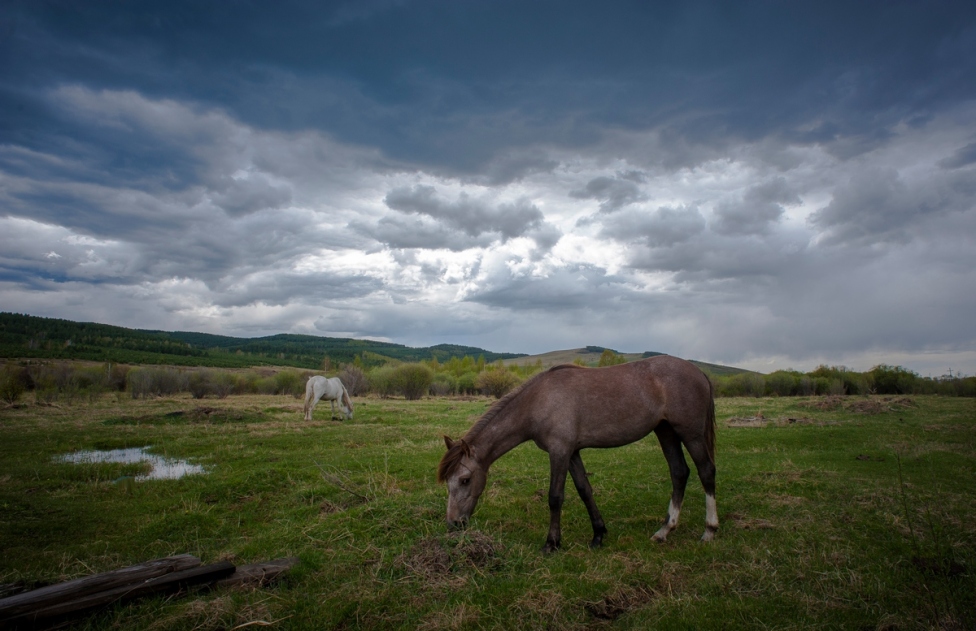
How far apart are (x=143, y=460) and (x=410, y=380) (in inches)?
1777

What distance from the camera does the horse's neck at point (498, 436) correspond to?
670 cm

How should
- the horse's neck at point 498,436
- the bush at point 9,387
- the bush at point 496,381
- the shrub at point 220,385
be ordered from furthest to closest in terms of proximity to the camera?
the bush at point 496,381, the shrub at point 220,385, the bush at point 9,387, the horse's neck at point 498,436

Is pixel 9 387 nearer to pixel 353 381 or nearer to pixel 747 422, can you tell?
pixel 353 381

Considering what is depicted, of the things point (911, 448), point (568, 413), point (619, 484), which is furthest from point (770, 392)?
point (568, 413)

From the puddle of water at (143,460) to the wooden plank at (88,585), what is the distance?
6920 mm

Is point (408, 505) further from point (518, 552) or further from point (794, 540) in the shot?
point (794, 540)

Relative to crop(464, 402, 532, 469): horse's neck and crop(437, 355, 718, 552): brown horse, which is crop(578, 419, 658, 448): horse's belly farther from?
crop(464, 402, 532, 469): horse's neck

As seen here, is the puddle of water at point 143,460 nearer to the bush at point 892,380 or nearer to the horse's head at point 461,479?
the horse's head at point 461,479

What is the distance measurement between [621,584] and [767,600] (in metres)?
1.35

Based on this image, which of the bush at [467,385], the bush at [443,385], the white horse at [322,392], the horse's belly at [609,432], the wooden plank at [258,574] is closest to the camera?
the wooden plank at [258,574]

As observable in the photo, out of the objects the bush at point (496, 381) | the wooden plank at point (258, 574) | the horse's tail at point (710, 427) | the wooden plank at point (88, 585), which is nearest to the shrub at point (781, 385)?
the bush at point (496, 381)

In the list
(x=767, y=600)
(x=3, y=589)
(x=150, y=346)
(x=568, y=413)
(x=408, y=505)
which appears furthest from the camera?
(x=150, y=346)

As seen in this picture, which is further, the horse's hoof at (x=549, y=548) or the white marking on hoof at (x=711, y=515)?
the white marking on hoof at (x=711, y=515)

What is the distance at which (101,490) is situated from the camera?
31.1 feet
